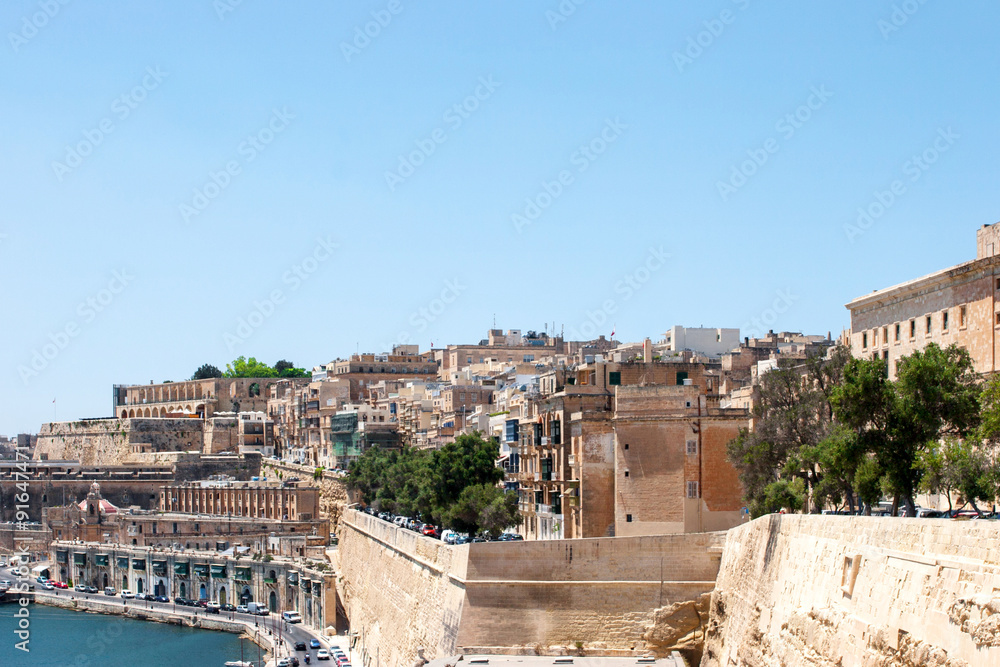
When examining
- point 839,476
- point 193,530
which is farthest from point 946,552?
point 193,530

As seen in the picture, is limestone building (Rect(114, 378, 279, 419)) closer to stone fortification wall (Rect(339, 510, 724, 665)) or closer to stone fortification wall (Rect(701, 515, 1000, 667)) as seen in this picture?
stone fortification wall (Rect(339, 510, 724, 665))

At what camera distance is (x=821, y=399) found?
104ft

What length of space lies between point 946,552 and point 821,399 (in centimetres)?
1388

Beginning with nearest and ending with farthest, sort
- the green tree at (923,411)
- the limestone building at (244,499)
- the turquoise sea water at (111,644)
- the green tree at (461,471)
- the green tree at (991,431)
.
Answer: the green tree at (991,431)
the green tree at (923,411)
the green tree at (461,471)
the turquoise sea water at (111,644)
the limestone building at (244,499)

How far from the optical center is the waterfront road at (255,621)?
52156 mm

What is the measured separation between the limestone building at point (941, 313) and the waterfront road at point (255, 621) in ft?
74.2

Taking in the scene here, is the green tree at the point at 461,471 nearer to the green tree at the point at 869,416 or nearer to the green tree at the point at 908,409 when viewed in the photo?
the green tree at the point at 869,416

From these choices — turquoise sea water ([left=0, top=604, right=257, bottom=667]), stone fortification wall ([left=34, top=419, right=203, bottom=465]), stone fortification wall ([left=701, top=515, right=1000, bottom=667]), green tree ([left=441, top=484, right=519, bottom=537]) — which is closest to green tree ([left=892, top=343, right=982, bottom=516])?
stone fortification wall ([left=701, top=515, right=1000, bottom=667])

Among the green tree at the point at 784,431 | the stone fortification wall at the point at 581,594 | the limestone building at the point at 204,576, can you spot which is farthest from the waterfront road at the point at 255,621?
the green tree at the point at 784,431

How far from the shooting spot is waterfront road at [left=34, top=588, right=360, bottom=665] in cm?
5216

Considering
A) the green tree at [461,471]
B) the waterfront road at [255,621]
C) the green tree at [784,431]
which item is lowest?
the waterfront road at [255,621]

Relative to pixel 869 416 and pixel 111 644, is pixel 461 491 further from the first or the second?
pixel 111 644

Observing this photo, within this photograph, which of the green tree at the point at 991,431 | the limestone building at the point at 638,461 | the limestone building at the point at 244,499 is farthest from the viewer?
the limestone building at the point at 244,499

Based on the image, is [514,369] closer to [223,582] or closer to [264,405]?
[223,582]
